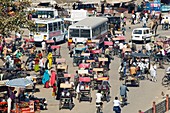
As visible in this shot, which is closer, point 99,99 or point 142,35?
point 99,99

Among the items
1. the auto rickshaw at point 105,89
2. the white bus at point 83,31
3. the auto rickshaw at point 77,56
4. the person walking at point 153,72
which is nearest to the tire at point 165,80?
the person walking at point 153,72

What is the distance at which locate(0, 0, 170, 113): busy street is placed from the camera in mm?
27578

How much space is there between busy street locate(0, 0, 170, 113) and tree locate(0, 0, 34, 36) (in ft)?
0.19

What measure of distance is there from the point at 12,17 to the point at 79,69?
188 inches

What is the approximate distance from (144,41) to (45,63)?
1275cm

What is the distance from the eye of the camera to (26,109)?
1018 inches

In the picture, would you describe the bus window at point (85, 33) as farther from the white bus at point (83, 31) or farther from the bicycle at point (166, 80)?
the bicycle at point (166, 80)

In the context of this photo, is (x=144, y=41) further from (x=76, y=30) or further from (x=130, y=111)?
(x=130, y=111)

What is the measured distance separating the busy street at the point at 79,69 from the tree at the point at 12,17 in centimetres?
6

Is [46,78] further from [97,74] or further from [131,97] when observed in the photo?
[131,97]

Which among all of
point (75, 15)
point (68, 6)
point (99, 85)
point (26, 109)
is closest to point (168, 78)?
point (99, 85)

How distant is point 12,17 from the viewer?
30.7 metres

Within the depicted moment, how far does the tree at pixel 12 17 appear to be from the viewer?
1192 inches

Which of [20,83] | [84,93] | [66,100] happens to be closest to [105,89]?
[84,93]
